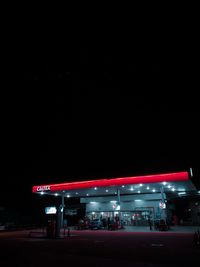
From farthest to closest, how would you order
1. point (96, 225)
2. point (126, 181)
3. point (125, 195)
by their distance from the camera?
point (125, 195), point (96, 225), point (126, 181)

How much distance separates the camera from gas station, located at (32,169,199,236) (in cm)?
2512

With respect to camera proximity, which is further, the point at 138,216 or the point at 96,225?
the point at 138,216

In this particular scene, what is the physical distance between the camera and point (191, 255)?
10109 mm

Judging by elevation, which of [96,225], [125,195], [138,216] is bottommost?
[96,225]

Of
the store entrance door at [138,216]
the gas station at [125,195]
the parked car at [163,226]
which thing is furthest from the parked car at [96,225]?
the parked car at [163,226]

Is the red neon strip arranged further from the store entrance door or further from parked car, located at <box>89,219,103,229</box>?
the store entrance door

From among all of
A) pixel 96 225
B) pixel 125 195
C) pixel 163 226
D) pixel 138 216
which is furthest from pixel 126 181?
pixel 138 216

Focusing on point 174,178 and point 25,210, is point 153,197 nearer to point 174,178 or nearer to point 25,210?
point 174,178

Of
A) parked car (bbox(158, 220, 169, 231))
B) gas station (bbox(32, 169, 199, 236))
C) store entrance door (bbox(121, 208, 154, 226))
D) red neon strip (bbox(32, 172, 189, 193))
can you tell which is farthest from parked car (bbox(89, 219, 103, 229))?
parked car (bbox(158, 220, 169, 231))

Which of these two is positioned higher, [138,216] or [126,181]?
[126,181]

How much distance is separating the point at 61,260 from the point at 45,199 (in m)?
41.9

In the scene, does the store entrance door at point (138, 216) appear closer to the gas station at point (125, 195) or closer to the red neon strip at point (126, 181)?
the gas station at point (125, 195)

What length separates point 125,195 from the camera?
3438cm

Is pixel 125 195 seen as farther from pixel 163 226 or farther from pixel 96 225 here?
pixel 163 226
